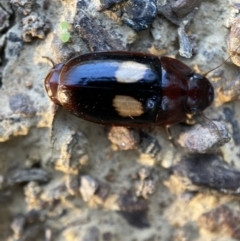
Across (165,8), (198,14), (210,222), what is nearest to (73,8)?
(165,8)

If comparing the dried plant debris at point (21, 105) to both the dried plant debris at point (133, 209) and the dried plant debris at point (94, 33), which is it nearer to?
the dried plant debris at point (94, 33)

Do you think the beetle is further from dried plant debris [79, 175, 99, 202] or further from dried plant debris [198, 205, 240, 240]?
dried plant debris [198, 205, 240, 240]

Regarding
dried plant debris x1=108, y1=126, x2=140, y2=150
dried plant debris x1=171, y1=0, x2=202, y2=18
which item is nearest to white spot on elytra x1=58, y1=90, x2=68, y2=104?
dried plant debris x1=108, y1=126, x2=140, y2=150

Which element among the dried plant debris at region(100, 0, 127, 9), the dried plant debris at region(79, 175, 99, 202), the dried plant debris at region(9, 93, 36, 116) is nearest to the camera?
the dried plant debris at region(100, 0, 127, 9)

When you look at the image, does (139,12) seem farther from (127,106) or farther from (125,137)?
(125,137)

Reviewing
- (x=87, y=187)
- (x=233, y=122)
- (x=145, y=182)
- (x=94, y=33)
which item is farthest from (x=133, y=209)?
(x=94, y=33)

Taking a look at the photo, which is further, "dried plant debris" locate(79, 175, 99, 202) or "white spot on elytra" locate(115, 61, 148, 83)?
"dried plant debris" locate(79, 175, 99, 202)
